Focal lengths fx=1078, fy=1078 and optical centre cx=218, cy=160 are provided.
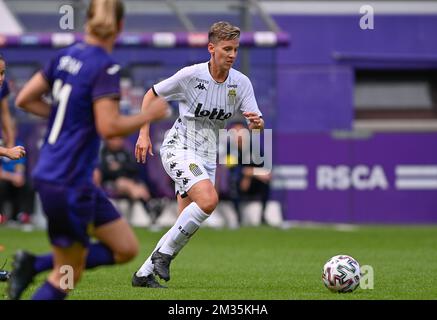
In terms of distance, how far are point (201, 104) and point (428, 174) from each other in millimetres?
14061

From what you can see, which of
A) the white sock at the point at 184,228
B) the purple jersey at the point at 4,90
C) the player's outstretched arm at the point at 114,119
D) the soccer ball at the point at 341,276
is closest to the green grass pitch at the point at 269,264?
the soccer ball at the point at 341,276

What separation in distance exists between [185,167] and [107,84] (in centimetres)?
313

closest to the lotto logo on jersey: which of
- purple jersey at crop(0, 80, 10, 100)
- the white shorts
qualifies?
the white shorts

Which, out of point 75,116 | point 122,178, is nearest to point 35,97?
point 75,116

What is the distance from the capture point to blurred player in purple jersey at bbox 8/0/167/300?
6410mm

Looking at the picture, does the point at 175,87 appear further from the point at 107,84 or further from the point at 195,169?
the point at 107,84

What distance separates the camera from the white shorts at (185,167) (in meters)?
9.44

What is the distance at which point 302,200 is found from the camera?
22625 mm

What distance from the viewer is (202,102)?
9.64m

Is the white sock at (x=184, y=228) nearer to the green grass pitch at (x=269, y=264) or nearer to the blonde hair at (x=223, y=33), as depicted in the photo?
the green grass pitch at (x=269, y=264)

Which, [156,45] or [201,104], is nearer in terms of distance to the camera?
[201,104]

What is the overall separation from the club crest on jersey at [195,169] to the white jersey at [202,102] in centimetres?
20
